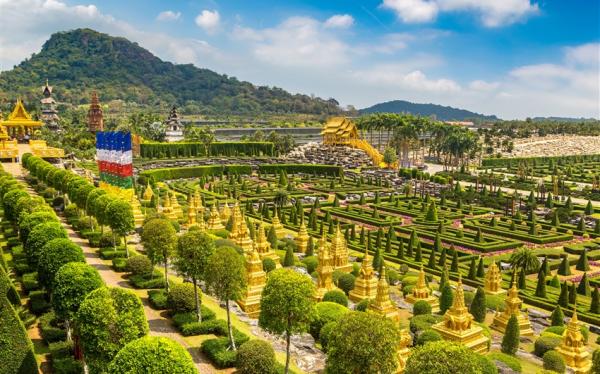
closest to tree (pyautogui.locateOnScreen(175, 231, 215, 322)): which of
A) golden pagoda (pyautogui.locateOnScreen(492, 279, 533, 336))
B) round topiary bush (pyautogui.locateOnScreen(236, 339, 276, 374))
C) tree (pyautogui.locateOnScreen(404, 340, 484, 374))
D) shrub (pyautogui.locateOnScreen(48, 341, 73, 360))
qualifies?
round topiary bush (pyautogui.locateOnScreen(236, 339, 276, 374))

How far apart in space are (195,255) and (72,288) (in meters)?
6.59

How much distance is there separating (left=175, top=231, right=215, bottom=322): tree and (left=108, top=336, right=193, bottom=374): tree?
36.1 ft

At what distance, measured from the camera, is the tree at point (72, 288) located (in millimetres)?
19297

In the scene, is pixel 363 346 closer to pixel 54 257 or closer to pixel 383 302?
pixel 383 302

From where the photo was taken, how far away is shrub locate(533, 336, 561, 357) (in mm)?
25469

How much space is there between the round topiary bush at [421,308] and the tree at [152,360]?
18079 mm

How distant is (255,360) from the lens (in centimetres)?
2005

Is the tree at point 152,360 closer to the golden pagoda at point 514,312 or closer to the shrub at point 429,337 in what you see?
A: the shrub at point 429,337

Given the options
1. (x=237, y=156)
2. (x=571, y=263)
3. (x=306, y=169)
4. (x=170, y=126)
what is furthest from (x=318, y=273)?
(x=170, y=126)

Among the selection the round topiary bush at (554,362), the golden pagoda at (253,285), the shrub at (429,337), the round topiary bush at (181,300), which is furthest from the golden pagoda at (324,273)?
the round topiary bush at (554,362)

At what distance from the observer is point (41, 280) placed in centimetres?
2358

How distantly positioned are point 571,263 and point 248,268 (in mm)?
27843

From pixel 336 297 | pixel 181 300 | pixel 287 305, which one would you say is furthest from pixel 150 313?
pixel 336 297

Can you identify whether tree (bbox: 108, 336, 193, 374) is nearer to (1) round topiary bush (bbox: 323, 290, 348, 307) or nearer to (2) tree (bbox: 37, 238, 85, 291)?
(2) tree (bbox: 37, 238, 85, 291)
